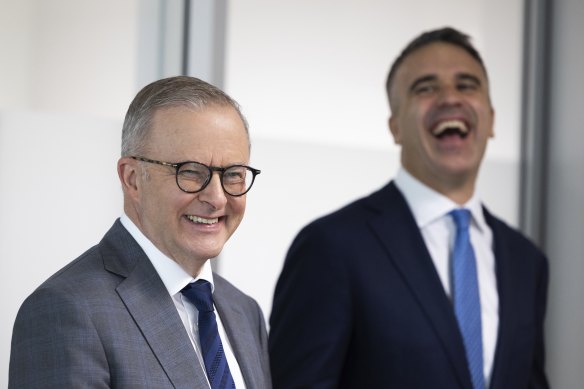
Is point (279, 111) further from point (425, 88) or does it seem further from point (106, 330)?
point (106, 330)

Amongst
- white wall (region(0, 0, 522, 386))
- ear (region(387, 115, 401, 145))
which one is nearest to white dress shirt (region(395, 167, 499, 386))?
ear (region(387, 115, 401, 145))

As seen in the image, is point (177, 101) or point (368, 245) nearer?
point (177, 101)

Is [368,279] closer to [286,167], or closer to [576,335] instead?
[286,167]

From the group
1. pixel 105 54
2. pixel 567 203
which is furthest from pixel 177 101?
pixel 567 203

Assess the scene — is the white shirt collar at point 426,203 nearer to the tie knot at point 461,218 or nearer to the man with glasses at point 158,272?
the tie knot at point 461,218

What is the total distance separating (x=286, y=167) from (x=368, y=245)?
2.45 feet

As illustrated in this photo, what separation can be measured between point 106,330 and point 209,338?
211 millimetres

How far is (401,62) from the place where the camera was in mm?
2484

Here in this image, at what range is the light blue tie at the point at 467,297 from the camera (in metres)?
2.11

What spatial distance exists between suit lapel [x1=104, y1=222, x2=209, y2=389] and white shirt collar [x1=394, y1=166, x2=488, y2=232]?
1020 millimetres

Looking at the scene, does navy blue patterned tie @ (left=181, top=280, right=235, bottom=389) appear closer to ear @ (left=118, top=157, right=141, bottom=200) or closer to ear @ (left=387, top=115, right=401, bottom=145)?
ear @ (left=118, top=157, right=141, bottom=200)

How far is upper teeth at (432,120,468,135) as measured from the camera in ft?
7.64

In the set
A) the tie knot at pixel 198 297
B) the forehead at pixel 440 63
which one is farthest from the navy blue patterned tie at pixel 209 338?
the forehead at pixel 440 63

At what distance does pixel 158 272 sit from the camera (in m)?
1.46
